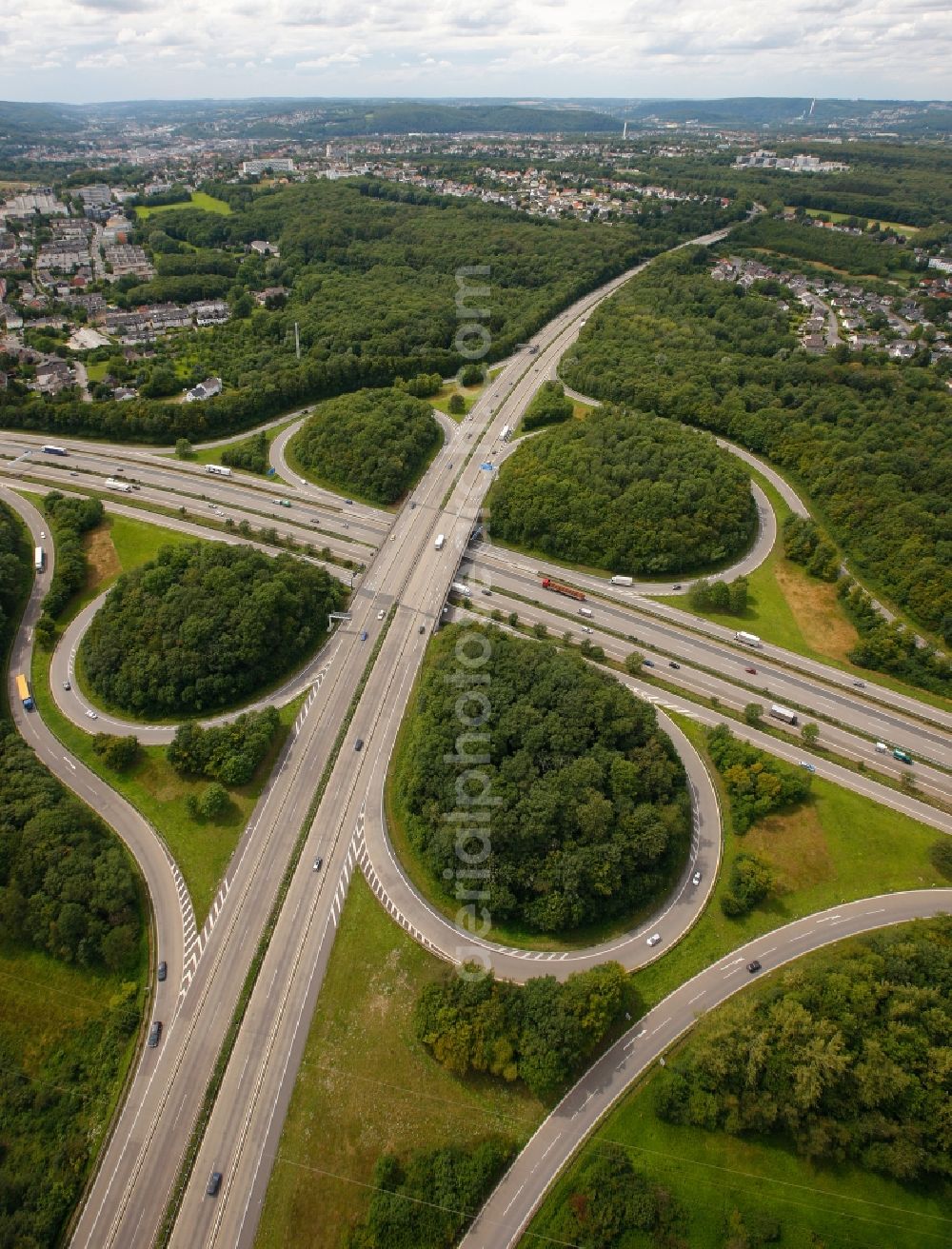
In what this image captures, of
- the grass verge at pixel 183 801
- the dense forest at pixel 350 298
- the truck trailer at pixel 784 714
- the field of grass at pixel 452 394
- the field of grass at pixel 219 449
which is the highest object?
the dense forest at pixel 350 298

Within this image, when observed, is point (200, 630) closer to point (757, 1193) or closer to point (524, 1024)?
point (524, 1024)

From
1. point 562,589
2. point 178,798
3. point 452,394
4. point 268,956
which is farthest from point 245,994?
point 452,394

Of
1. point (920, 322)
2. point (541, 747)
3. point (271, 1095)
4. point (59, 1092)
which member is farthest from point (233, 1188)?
point (920, 322)

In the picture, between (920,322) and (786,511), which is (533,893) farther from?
(920,322)

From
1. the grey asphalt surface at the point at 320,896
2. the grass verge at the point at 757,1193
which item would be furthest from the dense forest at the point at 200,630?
the grass verge at the point at 757,1193

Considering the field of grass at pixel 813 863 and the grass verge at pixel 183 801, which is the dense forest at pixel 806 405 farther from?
the grass verge at pixel 183 801

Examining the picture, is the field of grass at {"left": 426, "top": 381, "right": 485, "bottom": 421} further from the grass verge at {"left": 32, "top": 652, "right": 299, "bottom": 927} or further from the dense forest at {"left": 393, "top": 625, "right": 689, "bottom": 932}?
the grass verge at {"left": 32, "top": 652, "right": 299, "bottom": 927}
